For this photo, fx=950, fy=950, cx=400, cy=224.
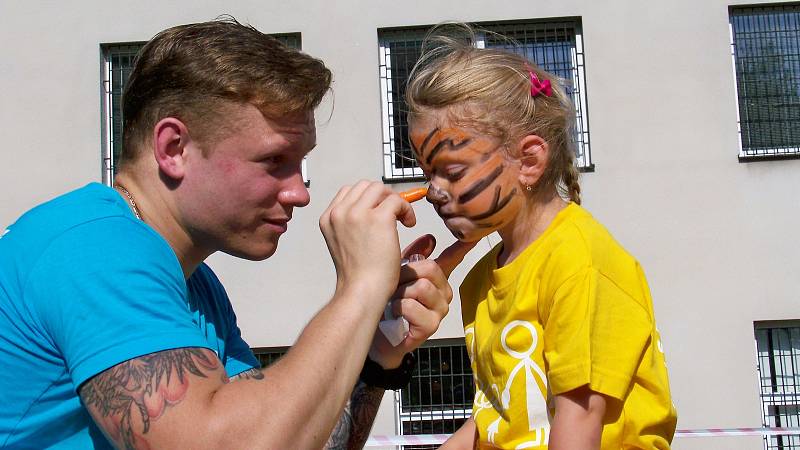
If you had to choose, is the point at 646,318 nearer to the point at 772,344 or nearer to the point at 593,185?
the point at 593,185

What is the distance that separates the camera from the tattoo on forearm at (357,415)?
2.33m

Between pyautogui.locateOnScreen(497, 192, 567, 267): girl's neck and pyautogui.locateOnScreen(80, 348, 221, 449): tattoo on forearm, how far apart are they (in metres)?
1.27

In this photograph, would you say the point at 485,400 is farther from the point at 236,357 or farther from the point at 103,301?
the point at 103,301

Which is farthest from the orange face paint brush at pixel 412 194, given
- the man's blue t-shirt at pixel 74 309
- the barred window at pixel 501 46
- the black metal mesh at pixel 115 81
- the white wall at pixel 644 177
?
the black metal mesh at pixel 115 81

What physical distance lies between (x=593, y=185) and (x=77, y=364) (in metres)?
7.13

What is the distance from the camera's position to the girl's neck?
260 centimetres

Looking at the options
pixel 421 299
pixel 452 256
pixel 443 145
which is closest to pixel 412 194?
pixel 421 299

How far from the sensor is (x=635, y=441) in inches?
89.4

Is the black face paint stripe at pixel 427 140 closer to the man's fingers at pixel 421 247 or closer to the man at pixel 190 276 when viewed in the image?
the man's fingers at pixel 421 247

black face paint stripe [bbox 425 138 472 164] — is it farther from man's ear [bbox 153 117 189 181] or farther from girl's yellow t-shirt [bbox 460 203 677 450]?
man's ear [bbox 153 117 189 181]

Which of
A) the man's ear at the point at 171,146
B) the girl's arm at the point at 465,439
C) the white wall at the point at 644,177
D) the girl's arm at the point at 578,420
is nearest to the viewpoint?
the man's ear at the point at 171,146

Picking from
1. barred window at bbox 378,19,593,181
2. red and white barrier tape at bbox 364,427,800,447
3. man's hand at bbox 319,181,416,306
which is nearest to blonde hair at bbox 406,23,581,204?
man's hand at bbox 319,181,416,306

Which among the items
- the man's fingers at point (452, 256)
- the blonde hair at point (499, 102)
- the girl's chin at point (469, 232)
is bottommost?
the man's fingers at point (452, 256)

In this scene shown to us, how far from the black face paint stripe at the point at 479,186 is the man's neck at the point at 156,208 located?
2.73 feet
